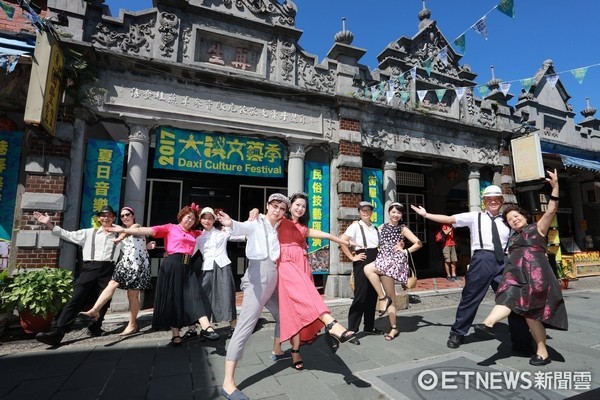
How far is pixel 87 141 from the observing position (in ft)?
21.1

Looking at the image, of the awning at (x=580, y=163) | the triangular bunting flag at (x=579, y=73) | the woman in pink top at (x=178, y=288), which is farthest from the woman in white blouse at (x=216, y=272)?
the awning at (x=580, y=163)

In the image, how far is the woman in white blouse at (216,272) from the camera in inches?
185

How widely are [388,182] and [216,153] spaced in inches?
191

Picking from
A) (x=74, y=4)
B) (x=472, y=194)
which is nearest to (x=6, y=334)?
(x=74, y=4)

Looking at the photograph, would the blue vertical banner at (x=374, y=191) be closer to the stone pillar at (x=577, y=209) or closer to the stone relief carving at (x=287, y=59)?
the stone relief carving at (x=287, y=59)

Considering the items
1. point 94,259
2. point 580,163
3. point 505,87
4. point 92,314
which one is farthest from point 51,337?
point 580,163

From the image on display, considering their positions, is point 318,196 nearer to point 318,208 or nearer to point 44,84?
point 318,208

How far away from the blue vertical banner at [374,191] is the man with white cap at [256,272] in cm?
579

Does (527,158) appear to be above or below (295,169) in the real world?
above

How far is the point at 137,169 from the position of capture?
651 cm

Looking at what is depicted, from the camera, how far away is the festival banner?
6898 millimetres

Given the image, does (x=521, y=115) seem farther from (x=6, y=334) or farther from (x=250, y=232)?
(x=6, y=334)

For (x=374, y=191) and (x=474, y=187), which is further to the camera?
(x=474, y=187)

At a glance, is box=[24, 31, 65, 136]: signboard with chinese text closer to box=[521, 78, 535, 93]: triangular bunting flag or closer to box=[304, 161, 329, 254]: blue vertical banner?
box=[304, 161, 329, 254]: blue vertical banner
